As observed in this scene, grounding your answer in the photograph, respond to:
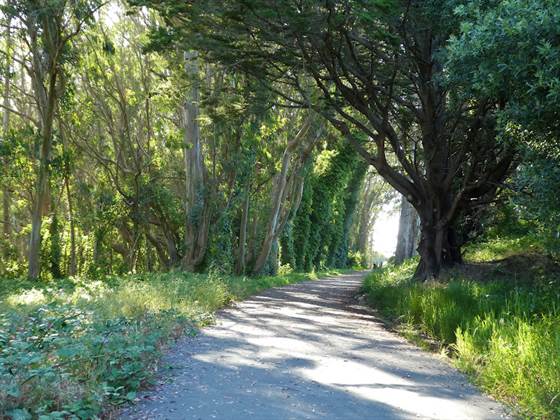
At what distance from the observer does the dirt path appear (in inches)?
207

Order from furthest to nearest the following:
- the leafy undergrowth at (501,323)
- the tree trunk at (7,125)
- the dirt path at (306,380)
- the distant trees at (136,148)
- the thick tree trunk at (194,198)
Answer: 1. the tree trunk at (7,125)
2. the thick tree trunk at (194,198)
3. the distant trees at (136,148)
4. the leafy undergrowth at (501,323)
5. the dirt path at (306,380)

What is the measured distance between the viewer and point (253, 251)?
26891mm

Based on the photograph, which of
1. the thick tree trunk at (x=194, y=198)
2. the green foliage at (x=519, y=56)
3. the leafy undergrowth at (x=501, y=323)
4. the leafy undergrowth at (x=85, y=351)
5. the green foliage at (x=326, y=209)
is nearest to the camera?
the leafy undergrowth at (x=85, y=351)

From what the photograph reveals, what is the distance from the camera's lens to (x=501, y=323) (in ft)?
23.6

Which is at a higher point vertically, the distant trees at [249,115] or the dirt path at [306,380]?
the distant trees at [249,115]

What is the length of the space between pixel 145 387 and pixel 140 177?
1701 cm

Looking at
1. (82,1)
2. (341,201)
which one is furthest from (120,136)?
(341,201)

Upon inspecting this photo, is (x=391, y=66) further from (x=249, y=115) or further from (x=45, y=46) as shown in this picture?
(x=45, y=46)

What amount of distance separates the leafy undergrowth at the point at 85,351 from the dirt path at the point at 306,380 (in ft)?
1.08

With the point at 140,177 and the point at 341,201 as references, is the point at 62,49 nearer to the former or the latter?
the point at 140,177

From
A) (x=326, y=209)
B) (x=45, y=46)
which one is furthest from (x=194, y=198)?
(x=326, y=209)

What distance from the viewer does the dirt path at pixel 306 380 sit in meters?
5.27

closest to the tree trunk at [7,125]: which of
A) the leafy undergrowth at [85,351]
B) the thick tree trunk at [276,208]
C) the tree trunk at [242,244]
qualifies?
the tree trunk at [242,244]

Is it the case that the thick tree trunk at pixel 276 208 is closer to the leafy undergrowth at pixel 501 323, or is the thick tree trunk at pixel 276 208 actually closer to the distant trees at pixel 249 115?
the distant trees at pixel 249 115
